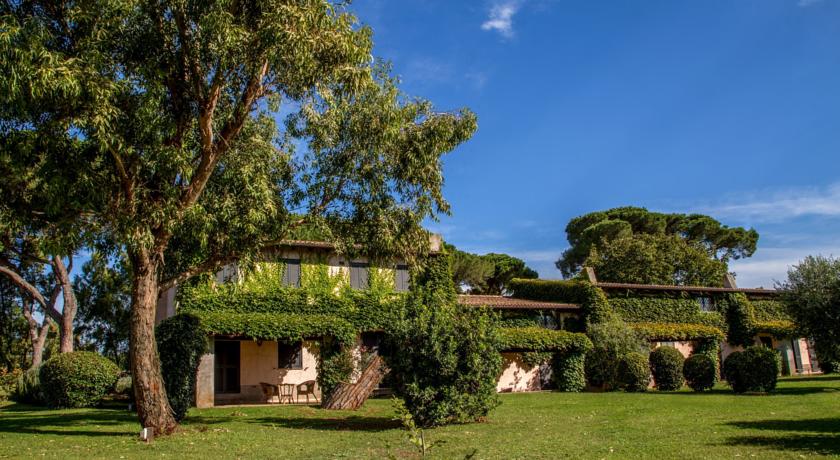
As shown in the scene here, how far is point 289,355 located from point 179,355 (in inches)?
389

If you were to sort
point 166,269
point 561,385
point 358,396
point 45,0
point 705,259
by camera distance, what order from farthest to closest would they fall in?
point 705,259
point 561,385
point 358,396
point 166,269
point 45,0

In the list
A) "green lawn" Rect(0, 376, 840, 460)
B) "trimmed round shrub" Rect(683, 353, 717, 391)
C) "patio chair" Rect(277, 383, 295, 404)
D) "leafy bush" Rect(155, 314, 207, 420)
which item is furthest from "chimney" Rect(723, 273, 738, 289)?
"leafy bush" Rect(155, 314, 207, 420)

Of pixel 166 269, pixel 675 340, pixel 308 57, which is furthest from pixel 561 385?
pixel 308 57

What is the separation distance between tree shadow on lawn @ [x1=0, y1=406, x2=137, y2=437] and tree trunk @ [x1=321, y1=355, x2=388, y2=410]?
5.57 meters

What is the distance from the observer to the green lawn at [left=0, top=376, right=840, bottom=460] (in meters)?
10.4

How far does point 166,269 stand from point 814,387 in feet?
74.2

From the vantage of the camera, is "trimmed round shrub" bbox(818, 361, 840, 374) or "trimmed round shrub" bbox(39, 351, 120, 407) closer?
"trimmed round shrub" bbox(39, 351, 120, 407)

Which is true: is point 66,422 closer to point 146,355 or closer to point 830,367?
point 146,355

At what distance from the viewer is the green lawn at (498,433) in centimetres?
1037

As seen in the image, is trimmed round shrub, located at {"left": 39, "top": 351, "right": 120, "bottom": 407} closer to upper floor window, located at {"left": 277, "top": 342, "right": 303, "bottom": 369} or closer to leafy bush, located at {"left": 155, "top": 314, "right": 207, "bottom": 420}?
upper floor window, located at {"left": 277, "top": 342, "right": 303, "bottom": 369}

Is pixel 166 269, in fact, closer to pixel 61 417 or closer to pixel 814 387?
pixel 61 417

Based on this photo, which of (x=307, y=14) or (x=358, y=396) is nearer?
(x=307, y=14)

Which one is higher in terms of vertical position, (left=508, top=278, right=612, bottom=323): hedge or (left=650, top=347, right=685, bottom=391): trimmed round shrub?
(left=508, top=278, right=612, bottom=323): hedge

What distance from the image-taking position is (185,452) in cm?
1123
